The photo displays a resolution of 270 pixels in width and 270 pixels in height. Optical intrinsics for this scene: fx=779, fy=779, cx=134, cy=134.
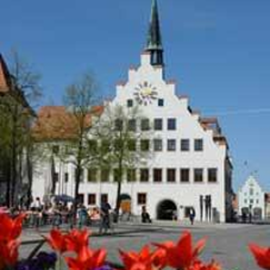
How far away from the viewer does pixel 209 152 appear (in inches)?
3524

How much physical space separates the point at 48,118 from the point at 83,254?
5383 centimetres

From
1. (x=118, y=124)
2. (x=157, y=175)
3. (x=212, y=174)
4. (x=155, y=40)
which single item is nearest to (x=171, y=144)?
(x=157, y=175)

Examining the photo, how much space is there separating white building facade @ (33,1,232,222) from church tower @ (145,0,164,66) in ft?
33.5

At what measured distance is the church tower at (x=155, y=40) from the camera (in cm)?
10400

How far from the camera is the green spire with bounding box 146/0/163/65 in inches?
4102

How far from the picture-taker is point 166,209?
92.8 metres

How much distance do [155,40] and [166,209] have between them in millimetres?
26104

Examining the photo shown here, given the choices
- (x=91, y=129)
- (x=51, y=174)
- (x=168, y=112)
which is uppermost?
(x=168, y=112)

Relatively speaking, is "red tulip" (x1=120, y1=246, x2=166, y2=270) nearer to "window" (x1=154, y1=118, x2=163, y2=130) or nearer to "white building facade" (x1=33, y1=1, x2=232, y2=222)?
"white building facade" (x1=33, y1=1, x2=232, y2=222)

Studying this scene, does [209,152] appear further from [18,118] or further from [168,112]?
[18,118]

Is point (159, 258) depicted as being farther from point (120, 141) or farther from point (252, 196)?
point (252, 196)

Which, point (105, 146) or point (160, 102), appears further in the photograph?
point (160, 102)

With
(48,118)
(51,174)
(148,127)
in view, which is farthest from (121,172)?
(148,127)

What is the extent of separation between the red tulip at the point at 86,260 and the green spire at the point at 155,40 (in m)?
99.8
